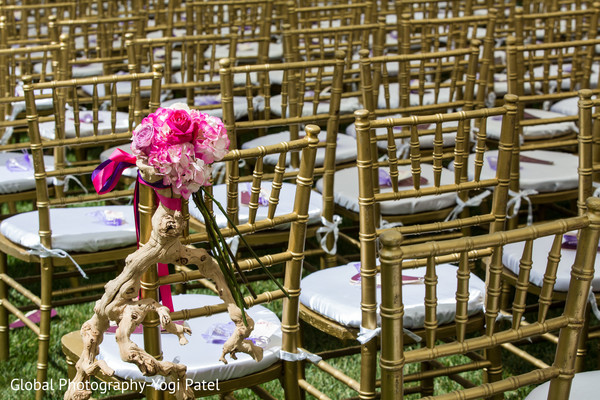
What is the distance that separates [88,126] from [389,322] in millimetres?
2687

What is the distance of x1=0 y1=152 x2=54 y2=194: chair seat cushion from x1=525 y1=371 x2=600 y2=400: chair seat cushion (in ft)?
7.10

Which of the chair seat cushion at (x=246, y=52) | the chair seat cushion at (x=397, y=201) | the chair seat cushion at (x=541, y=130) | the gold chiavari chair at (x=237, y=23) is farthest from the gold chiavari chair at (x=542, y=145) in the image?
the chair seat cushion at (x=246, y=52)

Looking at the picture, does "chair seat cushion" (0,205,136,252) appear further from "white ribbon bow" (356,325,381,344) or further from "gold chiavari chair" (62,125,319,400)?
"white ribbon bow" (356,325,381,344)

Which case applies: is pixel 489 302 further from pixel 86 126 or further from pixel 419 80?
pixel 86 126

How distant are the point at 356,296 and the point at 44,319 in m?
0.96

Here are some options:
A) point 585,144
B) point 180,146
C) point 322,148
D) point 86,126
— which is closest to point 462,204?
point 585,144

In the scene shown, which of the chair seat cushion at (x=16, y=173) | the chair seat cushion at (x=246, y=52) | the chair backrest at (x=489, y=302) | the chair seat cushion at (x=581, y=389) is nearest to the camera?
the chair backrest at (x=489, y=302)

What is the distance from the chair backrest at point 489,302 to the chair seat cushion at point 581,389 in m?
0.15

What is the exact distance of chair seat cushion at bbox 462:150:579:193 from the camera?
3164mm

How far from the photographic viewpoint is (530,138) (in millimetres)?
3826

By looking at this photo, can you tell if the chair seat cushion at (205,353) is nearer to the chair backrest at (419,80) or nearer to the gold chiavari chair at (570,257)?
the gold chiavari chair at (570,257)

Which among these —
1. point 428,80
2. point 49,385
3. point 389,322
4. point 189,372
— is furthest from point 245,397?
point 428,80

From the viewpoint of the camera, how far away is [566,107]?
13.9 ft

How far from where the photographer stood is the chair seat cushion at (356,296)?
2186 mm
